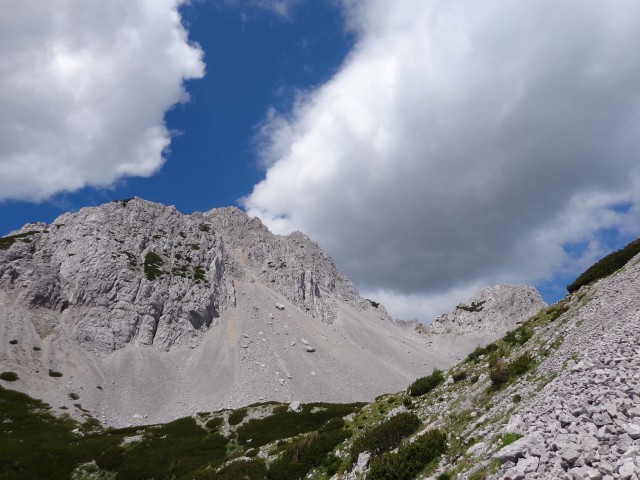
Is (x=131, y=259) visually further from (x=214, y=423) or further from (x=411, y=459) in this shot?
(x=411, y=459)

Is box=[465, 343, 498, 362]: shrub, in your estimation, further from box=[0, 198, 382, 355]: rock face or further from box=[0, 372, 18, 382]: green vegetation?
box=[0, 198, 382, 355]: rock face

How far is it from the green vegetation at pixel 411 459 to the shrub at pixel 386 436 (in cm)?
364

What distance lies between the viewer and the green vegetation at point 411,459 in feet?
51.6

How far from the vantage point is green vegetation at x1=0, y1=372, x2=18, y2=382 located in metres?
96.3

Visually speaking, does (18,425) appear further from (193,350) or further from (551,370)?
(551,370)

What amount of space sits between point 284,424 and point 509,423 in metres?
51.9

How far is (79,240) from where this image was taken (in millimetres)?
154125

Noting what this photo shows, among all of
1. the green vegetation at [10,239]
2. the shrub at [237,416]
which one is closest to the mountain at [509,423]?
the shrub at [237,416]

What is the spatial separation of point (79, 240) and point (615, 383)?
584 feet

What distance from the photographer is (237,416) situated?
2458 inches

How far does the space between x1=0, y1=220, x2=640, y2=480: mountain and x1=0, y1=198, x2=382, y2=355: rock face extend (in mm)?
91886

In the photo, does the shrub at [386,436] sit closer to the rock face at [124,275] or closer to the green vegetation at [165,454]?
the green vegetation at [165,454]

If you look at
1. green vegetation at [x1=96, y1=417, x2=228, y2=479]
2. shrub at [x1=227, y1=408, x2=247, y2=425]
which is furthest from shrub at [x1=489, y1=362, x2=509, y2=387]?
shrub at [x1=227, y1=408, x2=247, y2=425]

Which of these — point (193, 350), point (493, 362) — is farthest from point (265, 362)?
point (493, 362)
